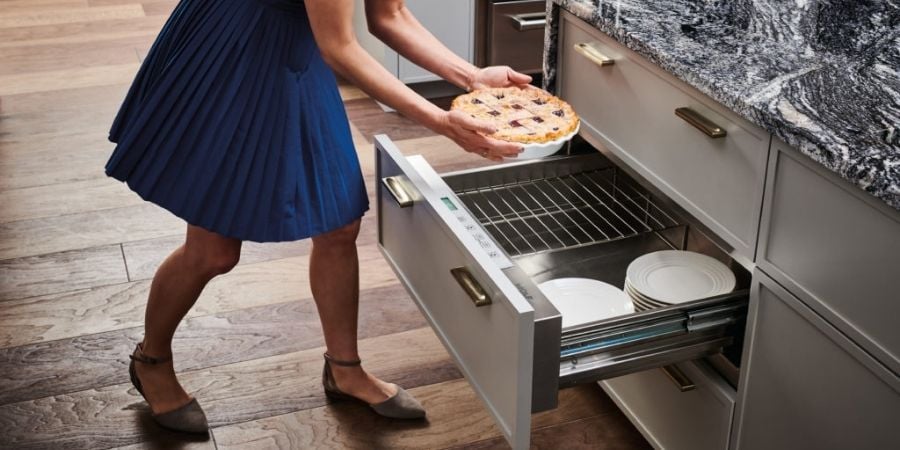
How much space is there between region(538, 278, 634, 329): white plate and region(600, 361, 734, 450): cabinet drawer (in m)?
0.13

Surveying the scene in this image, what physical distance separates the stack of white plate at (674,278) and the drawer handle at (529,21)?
164cm

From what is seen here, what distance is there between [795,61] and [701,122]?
0.17m

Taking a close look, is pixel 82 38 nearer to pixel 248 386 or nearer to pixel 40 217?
pixel 40 217

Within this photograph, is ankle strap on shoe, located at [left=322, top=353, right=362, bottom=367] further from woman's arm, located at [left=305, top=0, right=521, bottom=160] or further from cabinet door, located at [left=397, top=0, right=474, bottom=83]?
cabinet door, located at [left=397, top=0, right=474, bottom=83]

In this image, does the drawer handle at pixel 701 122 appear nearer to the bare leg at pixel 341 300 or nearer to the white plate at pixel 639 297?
the white plate at pixel 639 297

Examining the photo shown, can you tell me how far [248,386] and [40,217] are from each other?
40.7 inches

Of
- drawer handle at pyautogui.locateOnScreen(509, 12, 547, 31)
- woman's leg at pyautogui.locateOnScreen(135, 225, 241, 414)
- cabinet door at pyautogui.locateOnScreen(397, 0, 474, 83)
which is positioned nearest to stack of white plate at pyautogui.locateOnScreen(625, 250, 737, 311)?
woman's leg at pyautogui.locateOnScreen(135, 225, 241, 414)

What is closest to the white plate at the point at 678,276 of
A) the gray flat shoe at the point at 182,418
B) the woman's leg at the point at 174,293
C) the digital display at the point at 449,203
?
the digital display at the point at 449,203

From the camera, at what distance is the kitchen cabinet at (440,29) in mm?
3426

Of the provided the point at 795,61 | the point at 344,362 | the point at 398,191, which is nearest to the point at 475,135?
the point at 398,191

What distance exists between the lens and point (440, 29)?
345 centimetres

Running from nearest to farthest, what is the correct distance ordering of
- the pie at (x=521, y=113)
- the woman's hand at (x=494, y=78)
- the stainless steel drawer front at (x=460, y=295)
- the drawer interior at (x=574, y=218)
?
the stainless steel drawer front at (x=460, y=295)
the pie at (x=521, y=113)
the woman's hand at (x=494, y=78)
the drawer interior at (x=574, y=218)

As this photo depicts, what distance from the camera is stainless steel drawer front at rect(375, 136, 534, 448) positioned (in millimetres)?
1443

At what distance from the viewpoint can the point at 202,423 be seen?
2.01m
